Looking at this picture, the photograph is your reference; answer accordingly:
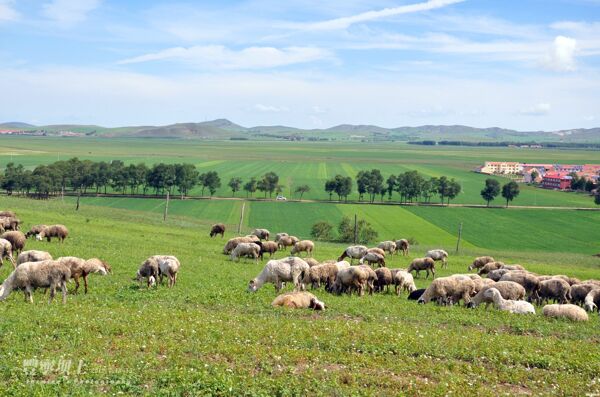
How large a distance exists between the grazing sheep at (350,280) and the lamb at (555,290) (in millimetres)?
8645

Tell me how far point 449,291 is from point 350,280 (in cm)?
442

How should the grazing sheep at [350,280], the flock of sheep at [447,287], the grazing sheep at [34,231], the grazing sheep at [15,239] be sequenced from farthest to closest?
the grazing sheep at [34,231] → the grazing sheep at [15,239] → the grazing sheep at [350,280] → the flock of sheep at [447,287]

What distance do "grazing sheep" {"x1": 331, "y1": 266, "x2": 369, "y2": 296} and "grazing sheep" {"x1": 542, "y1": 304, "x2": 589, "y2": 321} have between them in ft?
25.1

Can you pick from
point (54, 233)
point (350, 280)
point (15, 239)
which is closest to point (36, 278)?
point (15, 239)

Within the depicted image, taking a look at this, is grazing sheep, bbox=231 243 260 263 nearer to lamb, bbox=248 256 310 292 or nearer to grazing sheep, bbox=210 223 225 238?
lamb, bbox=248 256 310 292

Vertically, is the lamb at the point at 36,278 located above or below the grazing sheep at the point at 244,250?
above

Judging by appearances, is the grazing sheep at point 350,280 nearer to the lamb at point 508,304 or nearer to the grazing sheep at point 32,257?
the lamb at point 508,304

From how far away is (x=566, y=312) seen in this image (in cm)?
2041

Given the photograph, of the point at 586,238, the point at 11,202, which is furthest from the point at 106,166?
the point at 586,238

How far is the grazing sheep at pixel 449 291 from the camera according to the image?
2264 cm

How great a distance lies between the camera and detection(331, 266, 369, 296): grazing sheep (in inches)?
938

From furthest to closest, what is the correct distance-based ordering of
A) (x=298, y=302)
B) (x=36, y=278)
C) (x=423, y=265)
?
(x=423, y=265) → (x=298, y=302) → (x=36, y=278)

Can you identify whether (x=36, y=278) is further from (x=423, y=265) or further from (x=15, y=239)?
(x=423, y=265)

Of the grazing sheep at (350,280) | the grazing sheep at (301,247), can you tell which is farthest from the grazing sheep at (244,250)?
the grazing sheep at (350,280)
